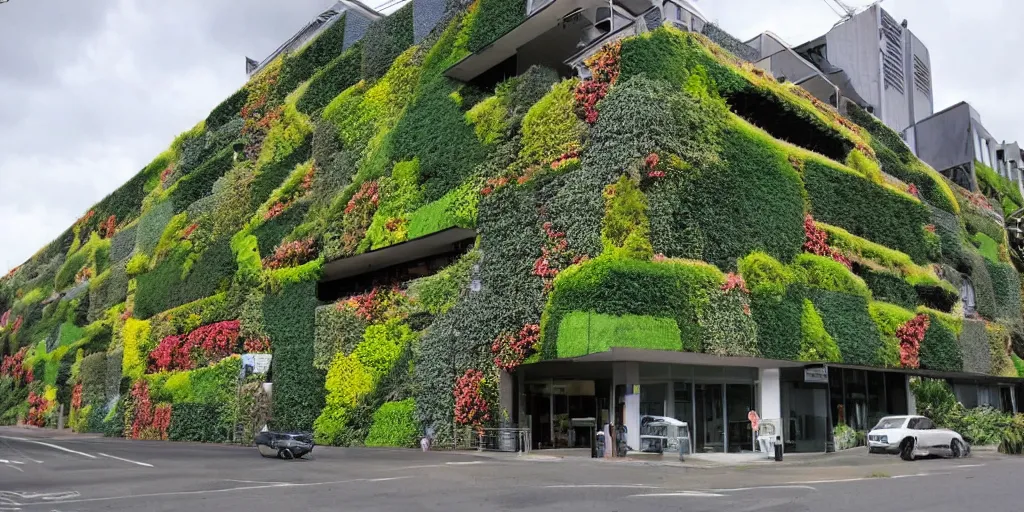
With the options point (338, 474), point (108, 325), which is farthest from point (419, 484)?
point (108, 325)

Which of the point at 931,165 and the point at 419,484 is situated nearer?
the point at 419,484

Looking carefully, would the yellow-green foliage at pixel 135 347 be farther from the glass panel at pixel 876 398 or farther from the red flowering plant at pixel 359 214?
the glass panel at pixel 876 398

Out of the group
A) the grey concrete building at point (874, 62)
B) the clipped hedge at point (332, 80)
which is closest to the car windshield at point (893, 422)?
the grey concrete building at point (874, 62)

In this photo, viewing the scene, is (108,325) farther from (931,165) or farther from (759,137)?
(931,165)

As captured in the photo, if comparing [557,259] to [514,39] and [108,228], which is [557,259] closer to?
[514,39]

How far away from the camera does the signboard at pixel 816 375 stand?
→ 28.7m

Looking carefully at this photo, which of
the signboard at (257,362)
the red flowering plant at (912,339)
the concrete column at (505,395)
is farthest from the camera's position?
the signboard at (257,362)

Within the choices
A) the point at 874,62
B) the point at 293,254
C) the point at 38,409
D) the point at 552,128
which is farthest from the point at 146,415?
the point at 874,62

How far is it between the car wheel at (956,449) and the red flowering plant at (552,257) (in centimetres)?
1275

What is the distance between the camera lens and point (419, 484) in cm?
1638

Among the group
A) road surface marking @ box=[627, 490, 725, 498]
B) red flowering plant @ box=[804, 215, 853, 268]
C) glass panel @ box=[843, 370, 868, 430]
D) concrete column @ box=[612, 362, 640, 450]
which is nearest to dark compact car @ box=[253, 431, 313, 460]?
concrete column @ box=[612, 362, 640, 450]

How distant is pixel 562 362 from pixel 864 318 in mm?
11869

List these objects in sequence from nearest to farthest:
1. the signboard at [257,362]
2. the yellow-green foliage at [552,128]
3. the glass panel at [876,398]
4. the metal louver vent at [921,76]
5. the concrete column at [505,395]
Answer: the concrete column at [505,395], the yellow-green foliage at [552,128], the glass panel at [876,398], the signboard at [257,362], the metal louver vent at [921,76]

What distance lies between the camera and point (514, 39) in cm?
3216
